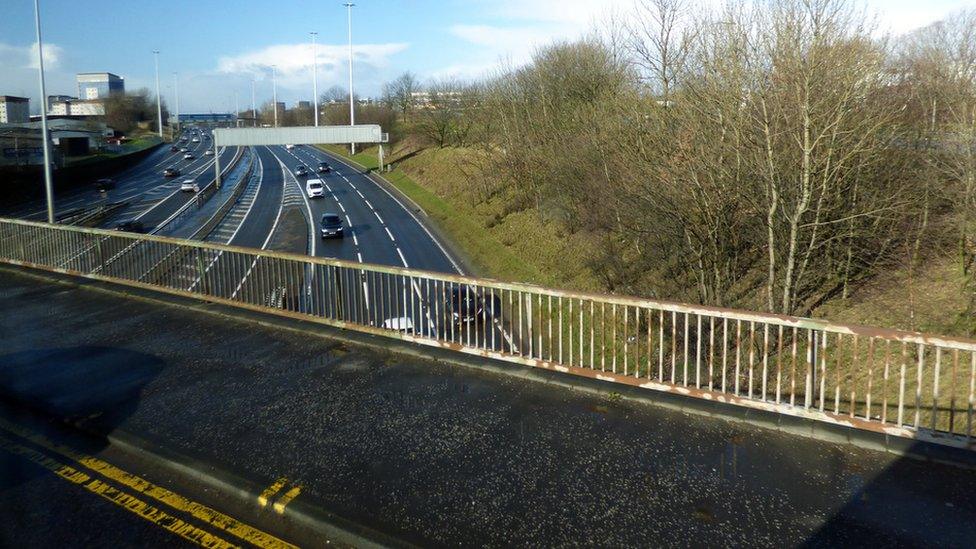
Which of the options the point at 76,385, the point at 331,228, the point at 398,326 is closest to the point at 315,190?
the point at 331,228

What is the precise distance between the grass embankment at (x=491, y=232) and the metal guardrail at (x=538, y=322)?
46.5 ft

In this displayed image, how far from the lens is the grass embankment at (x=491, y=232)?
30781mm

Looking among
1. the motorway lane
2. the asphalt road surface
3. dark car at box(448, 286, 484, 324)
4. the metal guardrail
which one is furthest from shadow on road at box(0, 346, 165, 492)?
the motorway lane

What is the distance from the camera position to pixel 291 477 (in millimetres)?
4691

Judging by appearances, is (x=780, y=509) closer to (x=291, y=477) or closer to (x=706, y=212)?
(x=291, y=477)

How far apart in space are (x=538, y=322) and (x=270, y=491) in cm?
326

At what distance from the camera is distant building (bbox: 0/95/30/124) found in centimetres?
10219

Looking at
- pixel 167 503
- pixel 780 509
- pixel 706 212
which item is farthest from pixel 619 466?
pixel 706 212

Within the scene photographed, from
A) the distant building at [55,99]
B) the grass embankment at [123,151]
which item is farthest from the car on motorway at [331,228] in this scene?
the distant building at [55,99]

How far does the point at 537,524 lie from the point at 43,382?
5555mm

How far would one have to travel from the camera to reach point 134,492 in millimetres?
4680

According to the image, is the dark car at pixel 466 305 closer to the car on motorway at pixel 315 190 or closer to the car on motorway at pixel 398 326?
the car on motorway at pixel 398 326

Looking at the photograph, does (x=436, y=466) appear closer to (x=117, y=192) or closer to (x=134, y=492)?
(x=134, y=492)

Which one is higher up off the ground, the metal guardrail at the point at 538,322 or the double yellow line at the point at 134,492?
the metal guardrail at the point at 538,322
